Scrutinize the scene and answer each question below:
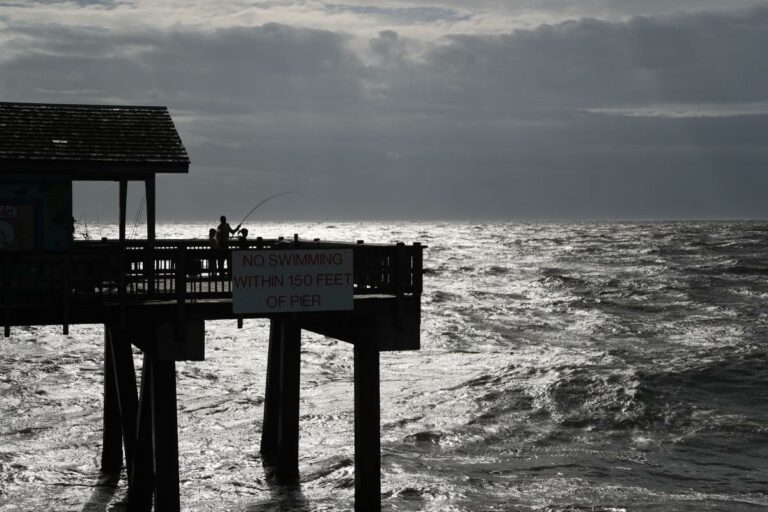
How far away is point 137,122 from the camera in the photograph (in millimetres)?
21781

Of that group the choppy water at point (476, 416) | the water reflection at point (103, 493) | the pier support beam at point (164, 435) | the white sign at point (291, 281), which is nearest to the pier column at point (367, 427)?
the white sign at point (291, 281)

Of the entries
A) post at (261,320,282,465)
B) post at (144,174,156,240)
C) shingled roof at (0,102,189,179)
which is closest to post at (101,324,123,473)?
post at (261,320,282,465)

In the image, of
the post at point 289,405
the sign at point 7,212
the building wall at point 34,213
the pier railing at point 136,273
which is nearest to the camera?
the pier railing at point 136,273

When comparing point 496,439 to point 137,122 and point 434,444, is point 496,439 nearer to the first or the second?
point 434,444

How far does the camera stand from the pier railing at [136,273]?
648 inches

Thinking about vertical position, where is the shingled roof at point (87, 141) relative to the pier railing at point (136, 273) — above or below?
above

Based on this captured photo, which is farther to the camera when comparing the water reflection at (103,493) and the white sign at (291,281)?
the water reflection at (103,493)

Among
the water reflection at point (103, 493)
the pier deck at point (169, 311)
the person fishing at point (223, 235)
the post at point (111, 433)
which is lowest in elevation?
the water reflection at point (103, 493)

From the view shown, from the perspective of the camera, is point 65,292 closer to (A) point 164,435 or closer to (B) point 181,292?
(B) point 181,292

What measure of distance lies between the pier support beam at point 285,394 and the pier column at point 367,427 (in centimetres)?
415

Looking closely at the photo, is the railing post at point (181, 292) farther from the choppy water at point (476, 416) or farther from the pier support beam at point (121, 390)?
the choppy water at point (476, 416)

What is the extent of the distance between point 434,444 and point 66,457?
882 cm

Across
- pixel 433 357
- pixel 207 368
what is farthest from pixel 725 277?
pixel 207 368

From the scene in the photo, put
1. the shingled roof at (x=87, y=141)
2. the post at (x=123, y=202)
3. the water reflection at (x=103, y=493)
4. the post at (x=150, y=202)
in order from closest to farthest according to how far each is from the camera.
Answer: the shingled roof at (x=87, y=141) < the post at (x=150, y=202) < the water reflection at (x=103, y=493) < the post at (x=123, y=202)
